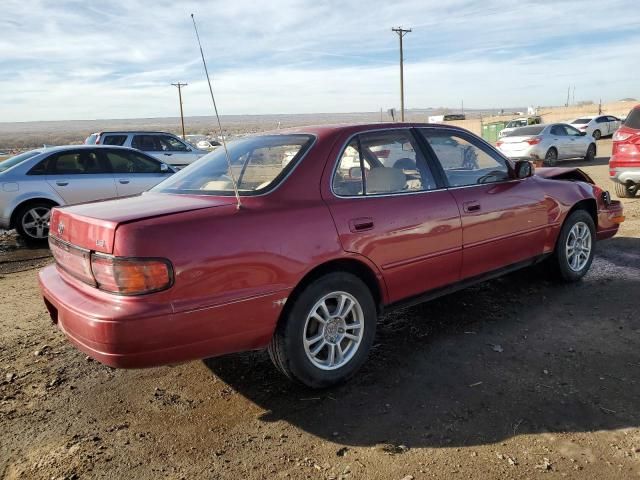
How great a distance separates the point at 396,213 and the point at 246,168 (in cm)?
104

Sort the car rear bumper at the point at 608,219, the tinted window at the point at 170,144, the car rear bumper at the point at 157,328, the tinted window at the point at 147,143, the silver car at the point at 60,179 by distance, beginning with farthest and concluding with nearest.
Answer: the tinted window at the point at 170,144
the tinted window at the point at 147,143
the silver car at the point at 60,179
the car rear bumper at the point at 608,219
the car rear bumper at the point at 157,328

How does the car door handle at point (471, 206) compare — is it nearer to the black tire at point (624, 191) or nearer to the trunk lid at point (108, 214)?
the trunk lid at point (108, 214)

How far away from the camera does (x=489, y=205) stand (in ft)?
13.5

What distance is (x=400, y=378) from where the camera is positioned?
133 inches

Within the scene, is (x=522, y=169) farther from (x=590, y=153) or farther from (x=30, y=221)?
(x=590, y=153)

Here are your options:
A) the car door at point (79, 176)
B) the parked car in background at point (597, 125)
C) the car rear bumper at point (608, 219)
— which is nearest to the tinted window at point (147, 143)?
the car door at point (79, 176)

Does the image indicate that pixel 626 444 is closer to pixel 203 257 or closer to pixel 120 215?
pixel 203 257

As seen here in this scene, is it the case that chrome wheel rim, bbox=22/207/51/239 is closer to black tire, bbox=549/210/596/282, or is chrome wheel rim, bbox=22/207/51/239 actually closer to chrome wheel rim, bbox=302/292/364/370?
chrome wheel rim, bbox=302/292/364/370

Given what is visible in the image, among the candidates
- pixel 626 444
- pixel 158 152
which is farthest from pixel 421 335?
pixel 158 152

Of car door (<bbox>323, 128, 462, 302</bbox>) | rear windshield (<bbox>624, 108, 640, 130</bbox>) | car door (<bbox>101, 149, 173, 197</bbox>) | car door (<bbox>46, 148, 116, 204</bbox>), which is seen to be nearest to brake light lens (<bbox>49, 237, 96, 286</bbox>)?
car door (<bbox>323, 128, 462, 302</bbox>)

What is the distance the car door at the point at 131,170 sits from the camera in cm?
862

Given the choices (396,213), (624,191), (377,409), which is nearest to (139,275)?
(377,409)

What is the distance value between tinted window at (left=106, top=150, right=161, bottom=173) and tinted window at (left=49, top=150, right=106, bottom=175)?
217 mm

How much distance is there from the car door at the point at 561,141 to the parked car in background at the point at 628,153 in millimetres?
8534
